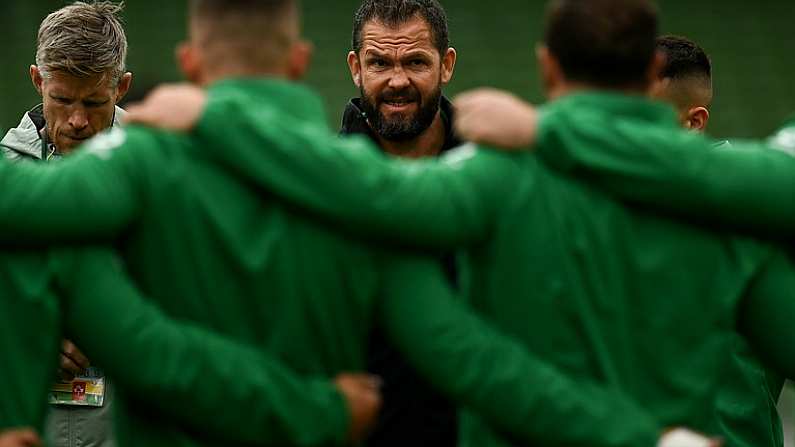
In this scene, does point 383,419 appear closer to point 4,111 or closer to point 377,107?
point 377,107

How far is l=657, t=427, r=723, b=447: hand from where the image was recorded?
266cm

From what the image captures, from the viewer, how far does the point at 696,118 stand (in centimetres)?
490

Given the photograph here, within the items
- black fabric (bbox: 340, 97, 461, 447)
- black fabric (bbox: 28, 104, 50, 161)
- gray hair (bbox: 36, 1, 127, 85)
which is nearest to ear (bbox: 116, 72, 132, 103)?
gray hair (bbox: 36, 1, 127, 85)

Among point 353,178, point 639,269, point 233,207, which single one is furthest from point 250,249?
point 639,269

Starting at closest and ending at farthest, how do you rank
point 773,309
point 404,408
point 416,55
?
point 773,309, point 404,408, point 416,55

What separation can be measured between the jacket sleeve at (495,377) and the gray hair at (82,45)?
1922mm

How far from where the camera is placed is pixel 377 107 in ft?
14.5

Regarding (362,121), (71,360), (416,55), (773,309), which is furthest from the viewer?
(416,55)

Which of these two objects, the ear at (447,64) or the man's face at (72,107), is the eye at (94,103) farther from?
→ the ear at (447,64)

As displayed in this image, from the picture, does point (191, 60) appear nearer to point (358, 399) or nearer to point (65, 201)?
point (65, 201)

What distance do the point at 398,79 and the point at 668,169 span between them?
1942mm

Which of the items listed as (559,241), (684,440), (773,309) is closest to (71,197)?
(559,241)

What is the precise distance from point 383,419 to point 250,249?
1.06 m

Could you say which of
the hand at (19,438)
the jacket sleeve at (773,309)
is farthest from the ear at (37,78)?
the jacket sleeve at (773,309)
